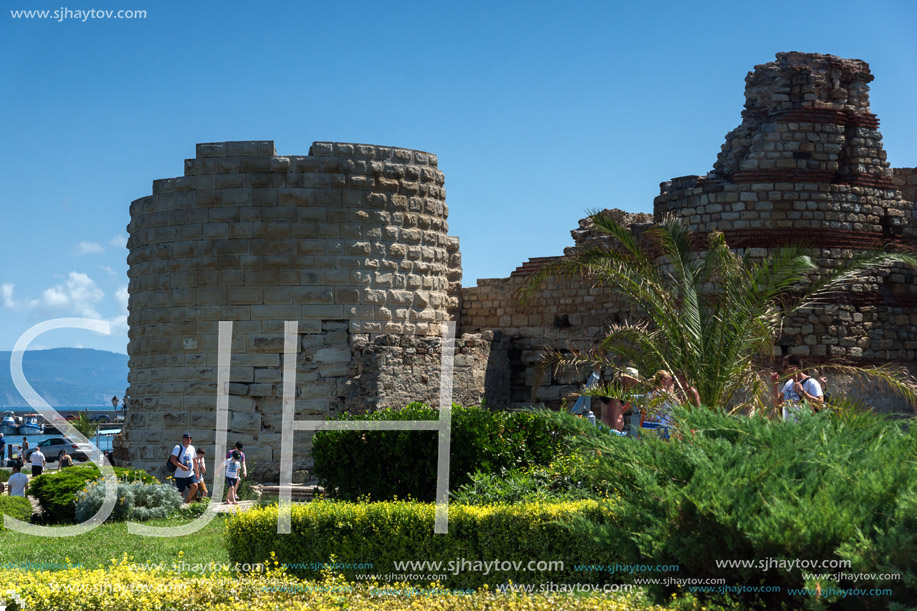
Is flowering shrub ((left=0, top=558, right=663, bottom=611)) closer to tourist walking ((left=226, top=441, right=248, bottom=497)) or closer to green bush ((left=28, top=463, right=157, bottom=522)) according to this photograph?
green bush ((left=28, top=463, right=157, bottom=522))

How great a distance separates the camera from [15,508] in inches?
493

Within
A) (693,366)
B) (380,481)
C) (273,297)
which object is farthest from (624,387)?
(273,297)

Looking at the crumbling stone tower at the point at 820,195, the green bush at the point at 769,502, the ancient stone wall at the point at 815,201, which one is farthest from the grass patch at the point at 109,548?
the crumbling stone tower at the point at 820,195

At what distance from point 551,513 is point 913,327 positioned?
11258mm

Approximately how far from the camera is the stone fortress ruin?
567 inches

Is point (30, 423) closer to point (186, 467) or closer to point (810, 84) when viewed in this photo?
point (186, 467)

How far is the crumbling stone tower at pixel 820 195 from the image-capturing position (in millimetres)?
15625

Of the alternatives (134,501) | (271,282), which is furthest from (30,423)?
(134,501)

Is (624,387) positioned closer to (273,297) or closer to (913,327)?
(273,297)

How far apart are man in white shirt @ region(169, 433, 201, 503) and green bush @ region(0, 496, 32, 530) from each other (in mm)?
1980

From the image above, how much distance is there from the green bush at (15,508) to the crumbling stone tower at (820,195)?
11096 millimetres

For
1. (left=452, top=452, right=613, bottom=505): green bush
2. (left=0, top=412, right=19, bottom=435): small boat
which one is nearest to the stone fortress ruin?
(left=452, top=452, right=613, bottom=505): green bush

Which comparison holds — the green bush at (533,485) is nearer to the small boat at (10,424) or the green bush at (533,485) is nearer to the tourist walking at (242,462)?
the tourist walking at (242,462)

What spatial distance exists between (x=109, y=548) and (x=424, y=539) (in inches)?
155
